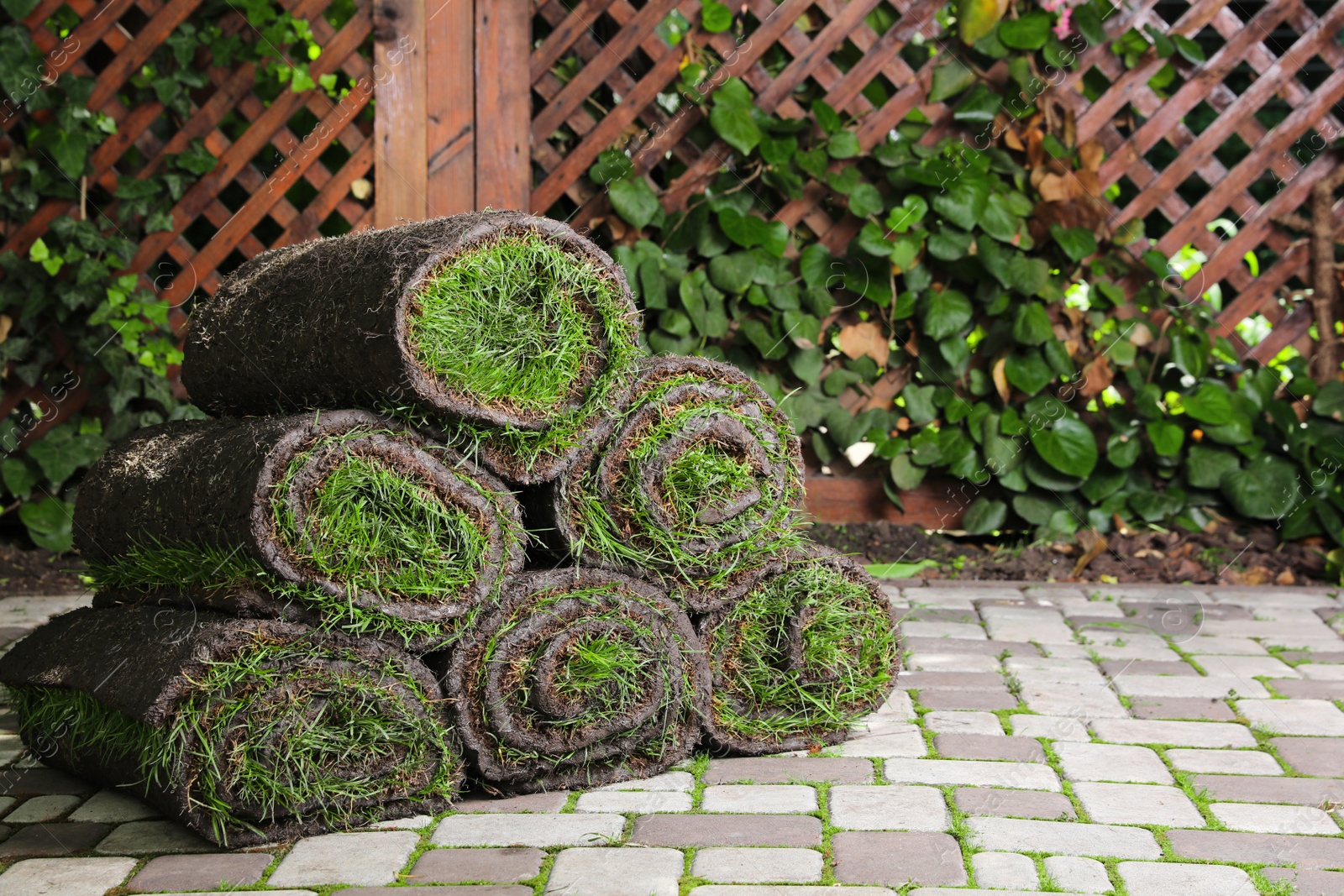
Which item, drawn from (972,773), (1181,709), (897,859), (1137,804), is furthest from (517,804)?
(1181,709)

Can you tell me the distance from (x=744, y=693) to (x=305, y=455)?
0.93 meters

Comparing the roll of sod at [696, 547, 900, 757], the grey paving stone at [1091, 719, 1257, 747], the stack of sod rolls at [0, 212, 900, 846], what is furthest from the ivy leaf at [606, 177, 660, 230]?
the grey paving stone at [1091, 719, 1257, 747]

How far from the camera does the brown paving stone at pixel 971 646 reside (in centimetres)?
307

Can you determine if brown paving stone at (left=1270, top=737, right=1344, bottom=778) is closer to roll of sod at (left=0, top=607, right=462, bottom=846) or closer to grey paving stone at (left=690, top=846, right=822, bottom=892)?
grey paving stone at (left=690, top=846, right=822, bottom=892)

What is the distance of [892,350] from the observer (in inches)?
171

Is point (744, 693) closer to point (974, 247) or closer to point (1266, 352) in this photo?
point (974, 247)

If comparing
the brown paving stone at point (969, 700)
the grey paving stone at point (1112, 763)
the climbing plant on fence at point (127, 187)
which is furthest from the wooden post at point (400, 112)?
the grey paving stone at point (1112, 763)

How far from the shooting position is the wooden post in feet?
13.4

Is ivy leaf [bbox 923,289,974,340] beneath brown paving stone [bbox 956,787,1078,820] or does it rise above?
above

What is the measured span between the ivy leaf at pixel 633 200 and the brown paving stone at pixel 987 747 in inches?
86.5

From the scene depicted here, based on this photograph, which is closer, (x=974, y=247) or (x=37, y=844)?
(x=37, y=844)

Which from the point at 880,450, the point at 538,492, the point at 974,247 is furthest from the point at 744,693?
the point at 974,247

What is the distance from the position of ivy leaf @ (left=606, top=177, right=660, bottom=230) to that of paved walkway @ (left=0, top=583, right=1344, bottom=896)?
1.87 metres

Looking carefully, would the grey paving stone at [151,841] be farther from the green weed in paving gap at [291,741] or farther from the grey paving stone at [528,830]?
the grey paving stone at [528,830]
